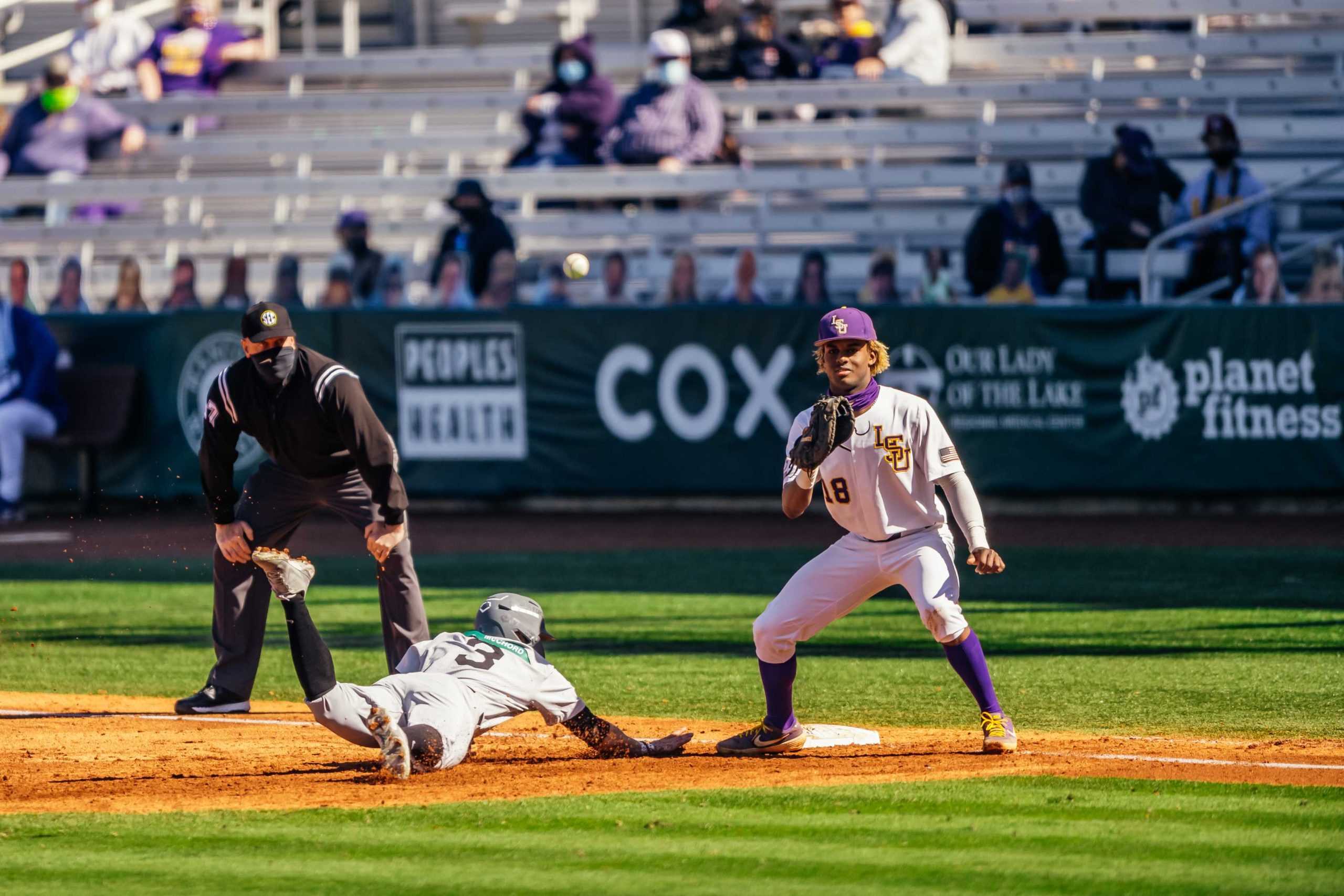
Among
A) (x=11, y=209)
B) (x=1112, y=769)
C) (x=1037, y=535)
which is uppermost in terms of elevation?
(x=11, y=209)

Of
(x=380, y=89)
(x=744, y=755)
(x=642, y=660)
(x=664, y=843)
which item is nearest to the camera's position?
(x=664, y=843)

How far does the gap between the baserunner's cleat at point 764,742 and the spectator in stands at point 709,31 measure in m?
14.8

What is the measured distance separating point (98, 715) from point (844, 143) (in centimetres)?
1338

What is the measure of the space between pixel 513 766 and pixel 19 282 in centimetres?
1341

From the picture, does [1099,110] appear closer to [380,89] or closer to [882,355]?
[380,89]

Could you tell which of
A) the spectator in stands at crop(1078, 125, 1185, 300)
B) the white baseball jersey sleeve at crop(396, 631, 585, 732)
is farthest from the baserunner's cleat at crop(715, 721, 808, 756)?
the spectator in stands at crop(1078, 125, 1185, 300)

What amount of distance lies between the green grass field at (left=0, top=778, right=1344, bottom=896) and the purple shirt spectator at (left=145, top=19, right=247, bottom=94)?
19676mm

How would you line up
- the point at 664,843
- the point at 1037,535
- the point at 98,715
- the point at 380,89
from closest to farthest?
the point at 664,843 < the point at 98,715 < the point at 1037,535 < the point at 380,89

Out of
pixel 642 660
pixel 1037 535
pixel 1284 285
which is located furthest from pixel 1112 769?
pixel 1284 285

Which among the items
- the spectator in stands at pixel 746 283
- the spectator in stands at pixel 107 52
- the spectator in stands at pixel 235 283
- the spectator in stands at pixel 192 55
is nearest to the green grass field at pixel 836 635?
the spectator in stands at pixel 746 283

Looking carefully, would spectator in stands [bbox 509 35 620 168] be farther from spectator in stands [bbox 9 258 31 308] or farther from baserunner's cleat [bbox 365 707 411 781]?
baserunner's cleat [bbox 365 707 411 781]

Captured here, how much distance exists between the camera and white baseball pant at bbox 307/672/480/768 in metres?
6.92

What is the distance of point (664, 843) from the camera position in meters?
5.95

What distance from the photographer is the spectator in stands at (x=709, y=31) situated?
21281mm
